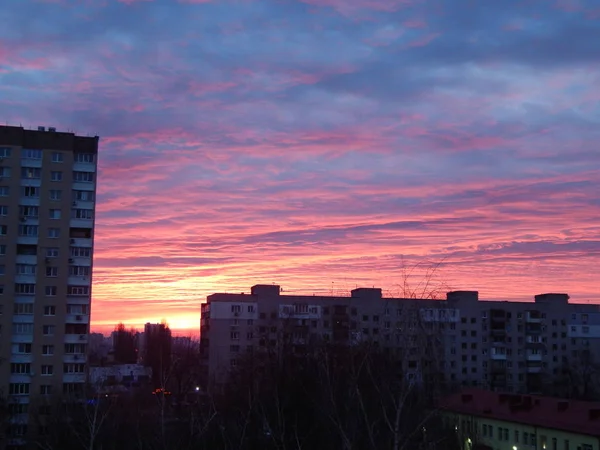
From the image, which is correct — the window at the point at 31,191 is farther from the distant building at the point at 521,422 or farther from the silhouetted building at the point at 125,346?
the silhouetted building at the point at 125,346

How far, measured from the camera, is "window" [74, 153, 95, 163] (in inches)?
1708

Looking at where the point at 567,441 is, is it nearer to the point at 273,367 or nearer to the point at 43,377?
the point at 273,367

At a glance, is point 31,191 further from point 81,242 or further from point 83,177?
point 81,242

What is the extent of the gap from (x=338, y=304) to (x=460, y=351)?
443 inches

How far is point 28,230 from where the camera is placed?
1644 inches

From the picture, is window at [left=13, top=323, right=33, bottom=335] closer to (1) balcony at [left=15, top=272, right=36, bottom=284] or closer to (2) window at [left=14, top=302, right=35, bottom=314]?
(2) window at [left=14, top=302, right=35, bottom=314]

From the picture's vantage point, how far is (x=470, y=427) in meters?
34.2

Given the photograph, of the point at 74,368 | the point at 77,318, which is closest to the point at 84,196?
the point at 77,318

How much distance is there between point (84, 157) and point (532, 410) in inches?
1136

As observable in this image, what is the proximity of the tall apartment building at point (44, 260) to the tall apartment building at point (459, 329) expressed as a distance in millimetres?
15442

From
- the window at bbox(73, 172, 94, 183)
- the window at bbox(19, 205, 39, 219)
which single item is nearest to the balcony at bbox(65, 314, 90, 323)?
the window at bbox(19, 205, 39, 219)

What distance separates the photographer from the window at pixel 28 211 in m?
41.7

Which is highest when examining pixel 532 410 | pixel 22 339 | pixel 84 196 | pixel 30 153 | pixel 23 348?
pixel 30 153

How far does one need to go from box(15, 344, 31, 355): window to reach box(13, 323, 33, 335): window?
2.27 ft
